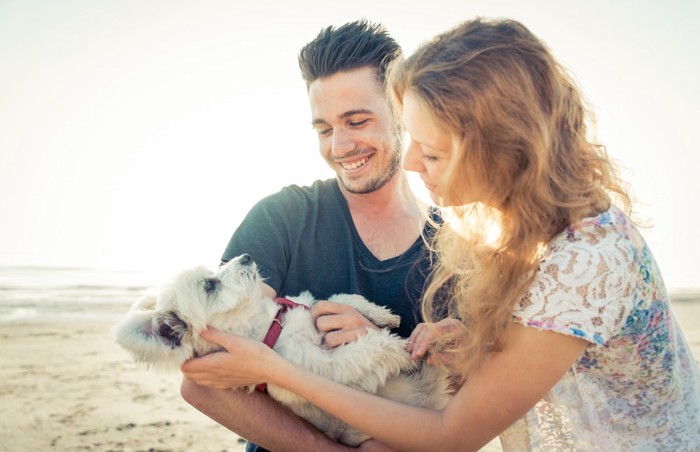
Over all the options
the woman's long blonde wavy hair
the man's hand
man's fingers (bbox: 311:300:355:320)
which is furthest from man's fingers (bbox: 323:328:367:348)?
the woman's long blonde wavy hair

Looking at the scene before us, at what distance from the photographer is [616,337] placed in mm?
1744

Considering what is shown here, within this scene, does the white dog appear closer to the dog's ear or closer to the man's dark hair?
the dog's ear

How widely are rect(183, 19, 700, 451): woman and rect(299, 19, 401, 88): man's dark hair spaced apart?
4.72 feet

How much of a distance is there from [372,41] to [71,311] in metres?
10.3

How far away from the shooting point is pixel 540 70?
1.80m

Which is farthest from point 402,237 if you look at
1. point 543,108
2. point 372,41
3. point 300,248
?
point 543,108

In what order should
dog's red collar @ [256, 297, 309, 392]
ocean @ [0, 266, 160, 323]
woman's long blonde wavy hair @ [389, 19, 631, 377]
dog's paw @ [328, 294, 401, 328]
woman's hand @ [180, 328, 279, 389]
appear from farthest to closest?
ocean @ [0, 266, 160, 323] → dog's paw @ [328, 294, 401, 328] → dog's red collar @ [256, 297, 309, 392] → woman's hand @ [180, 328, 279, 389] → woman's long blonde wavy hair @ [389, 19, 631, 377]

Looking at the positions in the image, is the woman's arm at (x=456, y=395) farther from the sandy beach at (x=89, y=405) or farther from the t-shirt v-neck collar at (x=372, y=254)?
the sandy beach at (x=89, y=405)

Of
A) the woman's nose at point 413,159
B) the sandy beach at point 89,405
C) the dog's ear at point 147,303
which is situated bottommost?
the sandy beach at point 89,405

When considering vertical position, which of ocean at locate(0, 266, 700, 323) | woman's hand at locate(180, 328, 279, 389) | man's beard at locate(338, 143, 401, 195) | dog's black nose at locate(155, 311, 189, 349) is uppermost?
man's beard at locate(338, 143, 401, 195)

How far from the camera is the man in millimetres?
2508

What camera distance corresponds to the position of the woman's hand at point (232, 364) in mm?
2258

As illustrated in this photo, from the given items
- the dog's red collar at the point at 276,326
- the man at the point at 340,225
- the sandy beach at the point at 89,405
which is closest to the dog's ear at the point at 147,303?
the man at the point at 340,225

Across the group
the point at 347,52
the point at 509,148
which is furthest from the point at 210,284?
the point at 347,52
